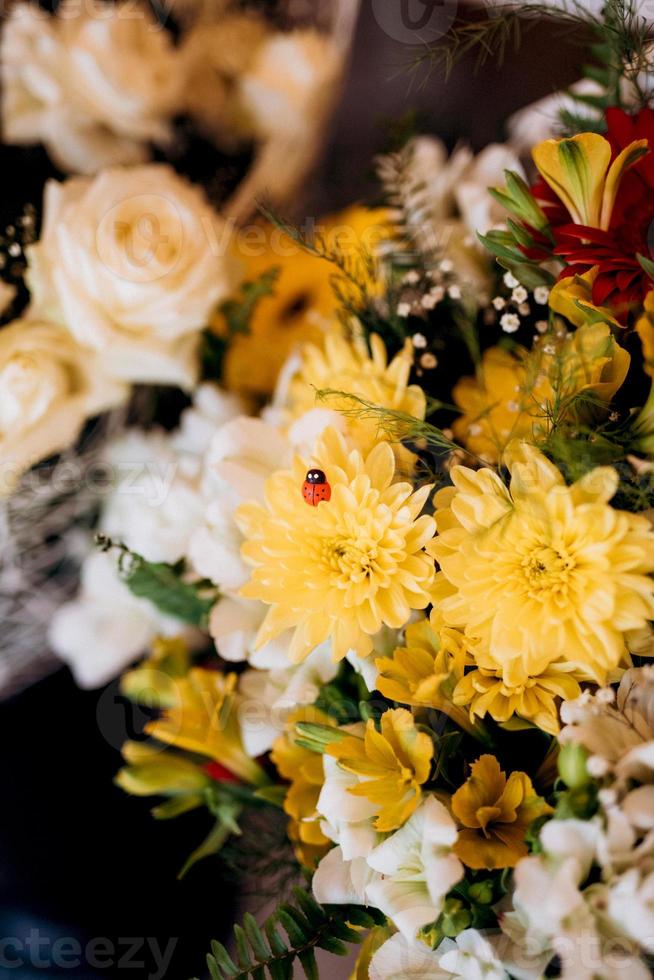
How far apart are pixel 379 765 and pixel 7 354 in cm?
39

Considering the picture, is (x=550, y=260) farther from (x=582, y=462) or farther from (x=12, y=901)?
(x=12, y=901)

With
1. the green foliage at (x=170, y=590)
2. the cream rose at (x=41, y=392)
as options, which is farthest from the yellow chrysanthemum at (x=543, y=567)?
the cream rose at (x=41, y=392)

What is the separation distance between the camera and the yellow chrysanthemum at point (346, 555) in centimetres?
36

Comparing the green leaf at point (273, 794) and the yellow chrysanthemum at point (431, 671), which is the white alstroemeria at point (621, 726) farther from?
the green leaf at point (273, 794)

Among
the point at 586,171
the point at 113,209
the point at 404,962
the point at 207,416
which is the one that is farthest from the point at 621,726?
the point at 113,209

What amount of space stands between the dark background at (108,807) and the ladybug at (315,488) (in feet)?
1.09

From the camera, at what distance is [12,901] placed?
59cm

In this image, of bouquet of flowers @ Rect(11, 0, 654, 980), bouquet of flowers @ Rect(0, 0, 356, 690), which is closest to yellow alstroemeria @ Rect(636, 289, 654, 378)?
bouquet of flowers @ Rect(11, 0, 654, 980)

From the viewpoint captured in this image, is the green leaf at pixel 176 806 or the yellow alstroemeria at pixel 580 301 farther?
the green leaf at pixel 176 806

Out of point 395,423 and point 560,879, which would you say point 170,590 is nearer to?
point 395,423

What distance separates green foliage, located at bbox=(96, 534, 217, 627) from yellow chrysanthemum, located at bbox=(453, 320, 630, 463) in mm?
197

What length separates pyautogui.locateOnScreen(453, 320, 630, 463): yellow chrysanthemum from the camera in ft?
1.18

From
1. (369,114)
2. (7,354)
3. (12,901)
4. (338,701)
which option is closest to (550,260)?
(338,701)

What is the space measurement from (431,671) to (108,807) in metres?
0.38
